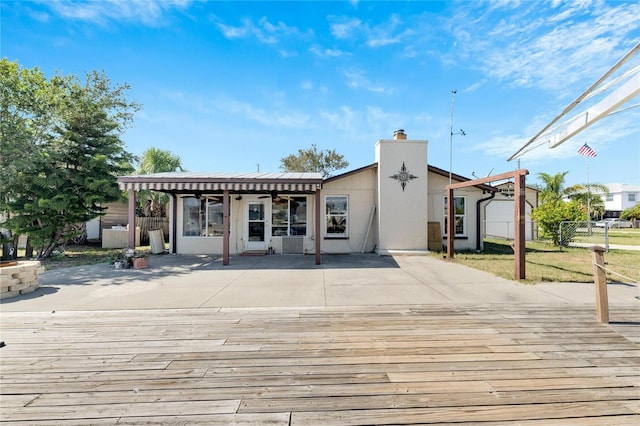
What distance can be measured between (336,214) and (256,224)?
367cm

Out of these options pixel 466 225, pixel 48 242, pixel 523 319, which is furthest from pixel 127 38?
pixel 466 225

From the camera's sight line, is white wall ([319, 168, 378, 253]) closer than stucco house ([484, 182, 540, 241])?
Yes

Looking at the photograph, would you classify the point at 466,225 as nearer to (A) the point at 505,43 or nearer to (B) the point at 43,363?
(A) the point at 505,43

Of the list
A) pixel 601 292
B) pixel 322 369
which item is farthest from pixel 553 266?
pixel 322 369

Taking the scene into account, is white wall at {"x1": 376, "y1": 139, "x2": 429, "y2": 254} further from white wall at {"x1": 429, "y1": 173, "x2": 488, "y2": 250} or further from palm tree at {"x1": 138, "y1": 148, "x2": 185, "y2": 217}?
palm tree at {"x1": 138, "y1": 148, "x2": 185, "y2": 217}

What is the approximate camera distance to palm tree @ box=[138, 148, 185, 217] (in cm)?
1706

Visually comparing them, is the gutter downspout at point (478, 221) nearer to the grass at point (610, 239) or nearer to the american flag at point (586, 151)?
the grass at point (610, 239)

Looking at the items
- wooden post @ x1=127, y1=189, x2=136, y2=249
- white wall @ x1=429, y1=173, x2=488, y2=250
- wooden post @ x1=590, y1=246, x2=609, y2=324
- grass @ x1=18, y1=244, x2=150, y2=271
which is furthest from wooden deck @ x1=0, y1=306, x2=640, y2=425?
white wall @ x1=429, y1=173, x2=488, y2=250

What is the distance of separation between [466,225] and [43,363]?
1426 cm

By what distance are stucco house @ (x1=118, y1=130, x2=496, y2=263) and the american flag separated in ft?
36.2

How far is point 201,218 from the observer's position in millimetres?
12820

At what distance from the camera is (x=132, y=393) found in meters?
2.55

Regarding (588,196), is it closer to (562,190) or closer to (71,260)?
(562,190)

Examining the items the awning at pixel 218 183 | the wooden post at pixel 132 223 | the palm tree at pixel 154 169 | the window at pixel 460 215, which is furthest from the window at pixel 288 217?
the palm tree at pixel 154 169
